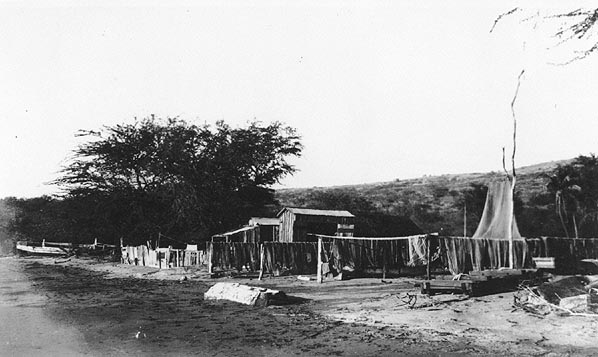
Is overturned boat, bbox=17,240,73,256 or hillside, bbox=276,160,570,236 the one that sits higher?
hillside, bbox=276,160,570,236

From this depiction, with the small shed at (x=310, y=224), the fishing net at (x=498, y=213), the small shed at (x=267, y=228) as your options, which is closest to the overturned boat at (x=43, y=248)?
the small shed at (x=267, y=228)

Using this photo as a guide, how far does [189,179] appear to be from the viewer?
38562mm

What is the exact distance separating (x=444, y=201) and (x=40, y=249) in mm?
44835

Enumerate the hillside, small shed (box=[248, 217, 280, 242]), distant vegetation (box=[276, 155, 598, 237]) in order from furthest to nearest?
the hillside
distant vegetation (box=[276, 155, 598, 237])
small shed (box=[248, 217, 280, 242])

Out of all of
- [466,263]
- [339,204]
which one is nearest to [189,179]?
[339,204]

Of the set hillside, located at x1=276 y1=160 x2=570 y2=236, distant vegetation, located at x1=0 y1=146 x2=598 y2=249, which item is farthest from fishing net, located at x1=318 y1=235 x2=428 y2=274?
distant vegetation, located at x1=0 y1=146 x2=598 y2=249

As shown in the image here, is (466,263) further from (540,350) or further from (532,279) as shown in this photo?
(540,350)

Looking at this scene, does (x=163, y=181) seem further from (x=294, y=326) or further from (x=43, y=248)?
(x=294, y=326)

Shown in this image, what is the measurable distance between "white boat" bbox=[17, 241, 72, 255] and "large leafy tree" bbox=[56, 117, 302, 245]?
10.1 m

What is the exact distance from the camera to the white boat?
158 feet

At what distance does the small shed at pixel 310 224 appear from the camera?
1148 inches

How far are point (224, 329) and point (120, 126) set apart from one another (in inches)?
1297

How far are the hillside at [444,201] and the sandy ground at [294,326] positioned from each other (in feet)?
55.8

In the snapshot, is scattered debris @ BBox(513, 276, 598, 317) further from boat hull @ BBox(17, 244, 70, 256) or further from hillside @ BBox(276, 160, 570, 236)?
boat hull @ BBox(17, 244, 70, 256)
